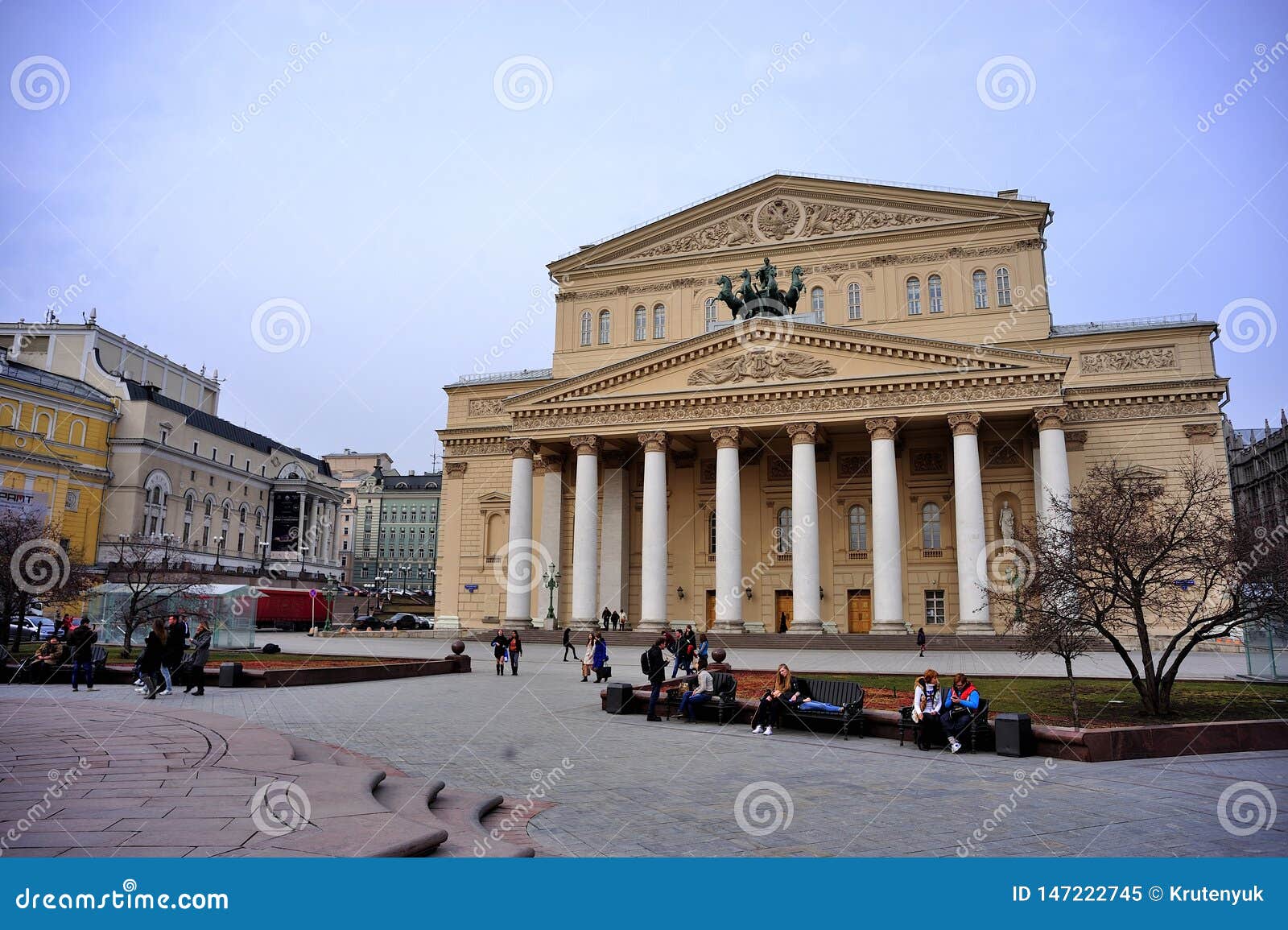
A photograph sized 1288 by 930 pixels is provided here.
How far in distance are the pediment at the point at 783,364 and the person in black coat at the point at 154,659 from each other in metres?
→ 29.1

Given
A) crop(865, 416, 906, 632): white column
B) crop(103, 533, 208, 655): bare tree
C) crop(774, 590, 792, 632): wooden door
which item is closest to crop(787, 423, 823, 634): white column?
crop(865, 416, 906, 632): white column

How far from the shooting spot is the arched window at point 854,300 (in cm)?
4869

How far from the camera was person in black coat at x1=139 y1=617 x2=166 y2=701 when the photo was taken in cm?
1695

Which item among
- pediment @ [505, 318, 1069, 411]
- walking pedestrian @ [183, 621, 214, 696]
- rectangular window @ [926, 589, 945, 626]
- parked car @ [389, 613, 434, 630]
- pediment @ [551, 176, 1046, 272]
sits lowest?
walking pedestrian @ [183, 621, 214, 696]

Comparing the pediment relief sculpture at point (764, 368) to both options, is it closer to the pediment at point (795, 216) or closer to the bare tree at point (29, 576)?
the pediment at point (795, 216)

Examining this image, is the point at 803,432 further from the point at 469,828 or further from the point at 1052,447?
the point at 469,828

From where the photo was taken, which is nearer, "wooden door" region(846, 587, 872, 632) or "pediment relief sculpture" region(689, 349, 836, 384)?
"pediment relief sculpture" region(689, 349, 836, 384)

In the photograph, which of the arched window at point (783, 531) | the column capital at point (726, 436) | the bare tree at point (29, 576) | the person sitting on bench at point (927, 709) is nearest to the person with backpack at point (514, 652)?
the bare tree at point (29, 576)

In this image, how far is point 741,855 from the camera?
21.2 feet

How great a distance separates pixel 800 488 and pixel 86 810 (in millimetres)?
35936

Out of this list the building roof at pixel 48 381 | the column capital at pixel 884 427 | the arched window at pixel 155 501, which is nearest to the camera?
the column capital at pixel 884 427

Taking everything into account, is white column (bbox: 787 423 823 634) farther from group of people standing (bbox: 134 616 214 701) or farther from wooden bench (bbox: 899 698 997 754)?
group of people standing (bbox: 134 616 214 701)

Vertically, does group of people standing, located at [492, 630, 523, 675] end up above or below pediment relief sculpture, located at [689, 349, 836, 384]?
below

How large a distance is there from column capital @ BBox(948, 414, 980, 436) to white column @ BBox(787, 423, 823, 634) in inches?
250
